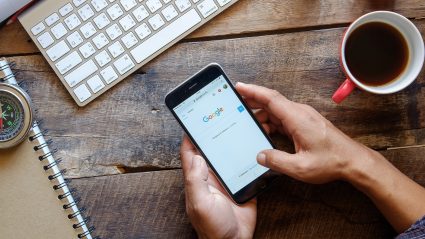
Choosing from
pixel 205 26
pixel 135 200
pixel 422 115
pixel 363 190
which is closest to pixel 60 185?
pixel 135 200

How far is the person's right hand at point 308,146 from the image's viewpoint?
828 mm

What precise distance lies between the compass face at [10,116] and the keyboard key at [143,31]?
223mm

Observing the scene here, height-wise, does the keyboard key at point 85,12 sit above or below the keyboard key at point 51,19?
below

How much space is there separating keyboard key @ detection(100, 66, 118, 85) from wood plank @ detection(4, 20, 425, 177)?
28mm

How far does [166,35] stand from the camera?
89 cm

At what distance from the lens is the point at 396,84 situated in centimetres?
85

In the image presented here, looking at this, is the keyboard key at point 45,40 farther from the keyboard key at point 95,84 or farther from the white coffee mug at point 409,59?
the white coffee mug at point 409,59

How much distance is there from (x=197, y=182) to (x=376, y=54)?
35 cm

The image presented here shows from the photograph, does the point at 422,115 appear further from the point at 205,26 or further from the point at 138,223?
the point at 138,223

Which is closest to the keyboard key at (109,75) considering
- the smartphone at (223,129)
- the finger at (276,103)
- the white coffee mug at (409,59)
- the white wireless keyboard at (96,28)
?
the white wireless keyboard at (96,28)

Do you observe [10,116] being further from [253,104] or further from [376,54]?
[376,54]

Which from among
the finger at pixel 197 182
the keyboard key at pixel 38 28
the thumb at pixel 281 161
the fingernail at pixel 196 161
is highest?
the keyboard key at pixel 38 28

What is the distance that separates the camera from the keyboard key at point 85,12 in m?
0.89

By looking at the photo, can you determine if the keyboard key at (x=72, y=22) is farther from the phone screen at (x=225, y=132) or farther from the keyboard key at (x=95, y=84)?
the phone screen at (x=225, y=132)
